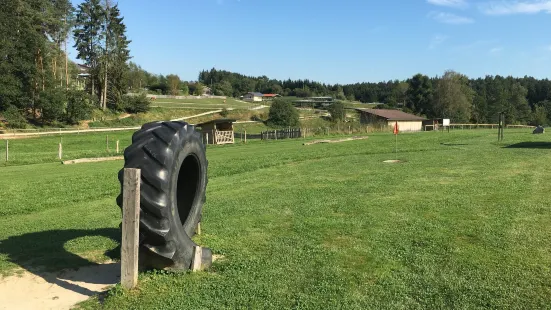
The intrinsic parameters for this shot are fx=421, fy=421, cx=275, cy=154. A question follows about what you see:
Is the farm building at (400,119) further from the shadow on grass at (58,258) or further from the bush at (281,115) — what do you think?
the shadow on grass at (58,258)

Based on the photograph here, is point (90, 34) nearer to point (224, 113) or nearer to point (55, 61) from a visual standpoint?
point (55, 61)

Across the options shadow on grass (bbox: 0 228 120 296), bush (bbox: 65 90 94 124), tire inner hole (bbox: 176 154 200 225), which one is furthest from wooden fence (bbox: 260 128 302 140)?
tire inner hole (bbox: 176 154 200 225)

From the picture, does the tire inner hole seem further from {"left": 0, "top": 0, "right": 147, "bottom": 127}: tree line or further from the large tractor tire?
{"left": 0, "top": 0, "right": 147, "bottom": 127}: tree line

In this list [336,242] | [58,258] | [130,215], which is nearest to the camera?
[130,215]

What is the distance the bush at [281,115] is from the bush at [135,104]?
2618 cm

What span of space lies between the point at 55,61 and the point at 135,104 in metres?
14.8

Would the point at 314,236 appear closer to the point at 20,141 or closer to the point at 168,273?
the point at 168,273

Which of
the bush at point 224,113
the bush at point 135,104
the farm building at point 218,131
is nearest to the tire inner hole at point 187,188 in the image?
the farm building at point 218,131

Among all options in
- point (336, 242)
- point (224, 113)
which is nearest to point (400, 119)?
point (224, 113)

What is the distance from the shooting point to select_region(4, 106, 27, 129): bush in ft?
174

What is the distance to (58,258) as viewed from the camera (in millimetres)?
6328

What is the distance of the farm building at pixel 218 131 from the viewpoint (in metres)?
49.8

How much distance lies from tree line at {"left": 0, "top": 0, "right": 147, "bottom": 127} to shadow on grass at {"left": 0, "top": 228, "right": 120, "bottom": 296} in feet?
177

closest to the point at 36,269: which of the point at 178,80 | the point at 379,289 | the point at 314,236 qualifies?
the point at 314,236
